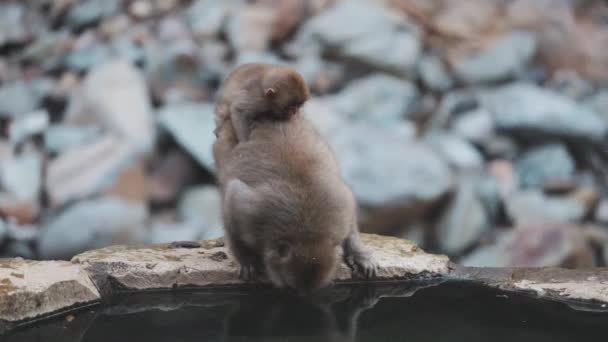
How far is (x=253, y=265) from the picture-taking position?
4227 mm

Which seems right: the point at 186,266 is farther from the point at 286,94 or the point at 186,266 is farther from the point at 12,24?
the point at 12,24

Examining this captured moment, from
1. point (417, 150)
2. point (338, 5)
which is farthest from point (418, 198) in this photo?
point (338, 5)

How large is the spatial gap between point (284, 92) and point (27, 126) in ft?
27.7

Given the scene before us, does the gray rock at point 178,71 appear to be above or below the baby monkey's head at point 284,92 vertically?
above

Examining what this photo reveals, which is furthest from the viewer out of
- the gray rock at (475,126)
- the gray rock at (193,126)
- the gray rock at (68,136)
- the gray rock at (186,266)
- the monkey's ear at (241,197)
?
the gray rock at (475,126)

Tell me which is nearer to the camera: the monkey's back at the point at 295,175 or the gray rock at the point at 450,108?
the monkey's back at the point at 295,175

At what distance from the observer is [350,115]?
12453mm

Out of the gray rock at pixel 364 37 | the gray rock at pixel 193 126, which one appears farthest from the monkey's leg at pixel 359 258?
the gray rock at pixel 364 37

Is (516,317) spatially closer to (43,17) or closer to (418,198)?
(418,198)

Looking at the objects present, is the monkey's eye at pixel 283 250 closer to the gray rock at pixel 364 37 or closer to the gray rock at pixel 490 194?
the gray rock at pixel 490 194

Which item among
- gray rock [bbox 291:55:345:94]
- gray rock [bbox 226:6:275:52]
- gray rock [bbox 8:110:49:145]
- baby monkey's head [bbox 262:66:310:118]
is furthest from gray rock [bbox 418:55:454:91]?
baby monkey's head [bbox 262:66:310:118]

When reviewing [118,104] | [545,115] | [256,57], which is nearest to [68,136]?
[118,104]

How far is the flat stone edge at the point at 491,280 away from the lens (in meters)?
4.03

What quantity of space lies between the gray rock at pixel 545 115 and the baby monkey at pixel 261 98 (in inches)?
319
